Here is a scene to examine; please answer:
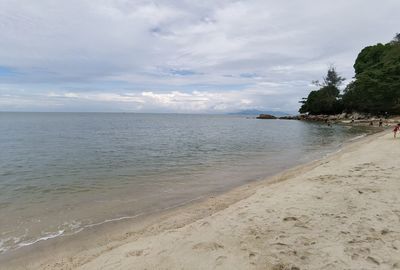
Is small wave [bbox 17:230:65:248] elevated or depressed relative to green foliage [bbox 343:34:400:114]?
depressed

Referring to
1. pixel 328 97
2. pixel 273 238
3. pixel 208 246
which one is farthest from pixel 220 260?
pixel 328 97

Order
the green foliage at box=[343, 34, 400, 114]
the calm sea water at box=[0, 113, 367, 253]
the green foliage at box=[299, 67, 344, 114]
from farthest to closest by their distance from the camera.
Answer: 1. the green foliage at box=[299, 67, 344, 114]
2. the green foliage at box=[343, 34, 400, 114]
3. the calm sea water at box=[0, 113, 367, 253]

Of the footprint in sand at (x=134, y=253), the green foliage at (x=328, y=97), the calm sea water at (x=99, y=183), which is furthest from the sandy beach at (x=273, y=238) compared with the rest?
the green foliage at (x=328, y=97)

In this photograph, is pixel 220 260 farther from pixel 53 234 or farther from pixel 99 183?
pixel 99 183

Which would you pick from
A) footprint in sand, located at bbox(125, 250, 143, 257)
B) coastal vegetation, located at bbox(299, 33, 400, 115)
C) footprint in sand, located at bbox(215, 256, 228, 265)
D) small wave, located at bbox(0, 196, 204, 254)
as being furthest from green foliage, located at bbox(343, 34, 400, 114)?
footprint in sand, located at bbox(125, 250, 143, 257)

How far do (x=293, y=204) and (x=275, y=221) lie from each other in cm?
135

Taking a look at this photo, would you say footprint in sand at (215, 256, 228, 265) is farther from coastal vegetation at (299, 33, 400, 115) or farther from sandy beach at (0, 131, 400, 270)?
coastal vegetation at (299, 33, 400, 115)

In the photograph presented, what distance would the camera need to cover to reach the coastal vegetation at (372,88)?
213ft

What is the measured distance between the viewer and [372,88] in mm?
66938

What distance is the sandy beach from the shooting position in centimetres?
487

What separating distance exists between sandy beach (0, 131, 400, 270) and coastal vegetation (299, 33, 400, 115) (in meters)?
67.9

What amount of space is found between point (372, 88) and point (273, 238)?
7399cm

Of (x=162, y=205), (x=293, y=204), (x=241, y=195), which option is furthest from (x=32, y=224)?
(x=293, y=204)

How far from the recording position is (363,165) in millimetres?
12414
